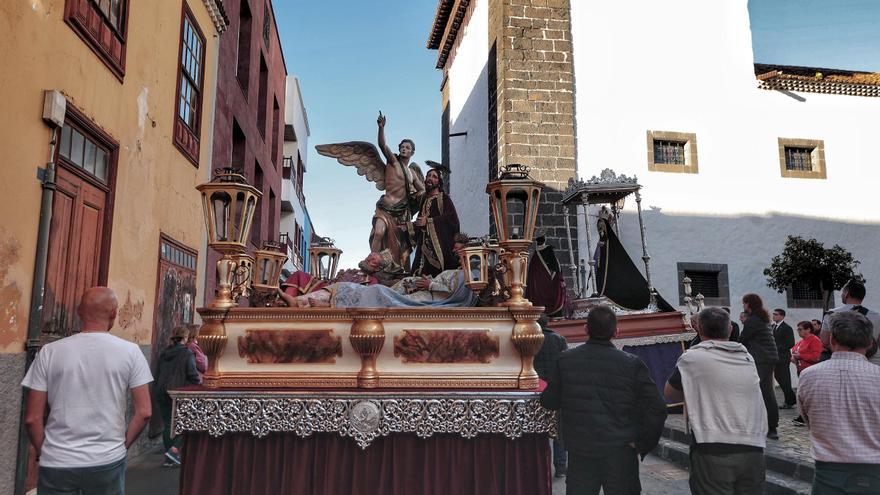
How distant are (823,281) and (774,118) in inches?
160

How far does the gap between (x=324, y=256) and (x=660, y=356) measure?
5069 millimetres

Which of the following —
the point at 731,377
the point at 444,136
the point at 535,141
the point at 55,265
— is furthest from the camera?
the point at 444,136

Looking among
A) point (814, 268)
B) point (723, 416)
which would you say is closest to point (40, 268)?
point (723, 416)

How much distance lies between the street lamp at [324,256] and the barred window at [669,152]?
9.19 metres

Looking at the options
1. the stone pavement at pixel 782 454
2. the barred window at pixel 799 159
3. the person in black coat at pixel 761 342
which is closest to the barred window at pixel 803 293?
the barred window at pixel 799 159

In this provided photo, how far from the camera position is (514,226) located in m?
4.48

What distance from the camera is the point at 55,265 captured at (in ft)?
19.6

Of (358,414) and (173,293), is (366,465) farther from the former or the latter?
(173,293)

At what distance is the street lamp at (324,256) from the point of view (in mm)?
6516

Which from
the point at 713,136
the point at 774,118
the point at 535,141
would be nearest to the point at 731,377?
the point at 535,141

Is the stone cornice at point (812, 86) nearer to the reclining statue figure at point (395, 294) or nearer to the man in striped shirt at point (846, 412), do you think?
the reclining statue figure at point (395, 294)

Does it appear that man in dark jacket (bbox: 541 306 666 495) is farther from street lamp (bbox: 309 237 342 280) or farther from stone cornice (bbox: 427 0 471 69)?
stone cornice (bbox: 427 0 471 69)

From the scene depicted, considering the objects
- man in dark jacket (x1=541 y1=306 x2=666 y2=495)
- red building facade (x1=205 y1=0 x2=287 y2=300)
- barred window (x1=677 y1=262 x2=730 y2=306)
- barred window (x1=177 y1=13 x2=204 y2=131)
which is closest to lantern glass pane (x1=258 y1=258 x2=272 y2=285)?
man in dark jacket (x1=541 y1=306 x2=666 y2=495)

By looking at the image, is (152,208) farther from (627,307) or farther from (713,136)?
(713,136)
